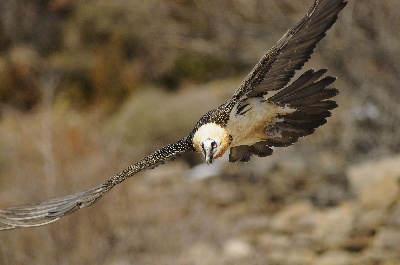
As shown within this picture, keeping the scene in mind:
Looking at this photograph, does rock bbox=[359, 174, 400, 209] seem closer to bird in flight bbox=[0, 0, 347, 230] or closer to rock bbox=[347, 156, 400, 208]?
rock bbox=[347, 156, 400, 208]

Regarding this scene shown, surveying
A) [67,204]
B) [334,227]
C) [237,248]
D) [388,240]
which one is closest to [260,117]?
[67,204]

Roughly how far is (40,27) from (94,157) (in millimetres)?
8781

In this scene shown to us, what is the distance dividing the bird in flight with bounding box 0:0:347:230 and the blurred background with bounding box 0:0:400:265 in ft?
13.3

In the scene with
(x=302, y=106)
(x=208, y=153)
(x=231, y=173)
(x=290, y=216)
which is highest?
(x=231, y=173)

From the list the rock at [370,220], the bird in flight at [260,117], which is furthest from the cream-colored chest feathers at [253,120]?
the rock at [370,220]

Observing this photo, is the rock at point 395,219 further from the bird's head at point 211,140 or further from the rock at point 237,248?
the bird's head at point 211,140

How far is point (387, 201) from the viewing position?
875 centimetres

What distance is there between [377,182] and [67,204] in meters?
5.36

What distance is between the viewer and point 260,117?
14.7 feet

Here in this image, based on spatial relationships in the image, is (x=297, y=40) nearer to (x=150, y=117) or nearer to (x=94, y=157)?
(x=94, y=157)

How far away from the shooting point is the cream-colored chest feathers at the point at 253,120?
4.39 metres

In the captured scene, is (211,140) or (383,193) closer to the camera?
(211,140)

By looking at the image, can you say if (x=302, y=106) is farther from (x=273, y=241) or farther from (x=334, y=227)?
(x=273, y=241)

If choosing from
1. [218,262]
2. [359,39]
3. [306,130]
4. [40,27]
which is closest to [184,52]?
[40,27]
